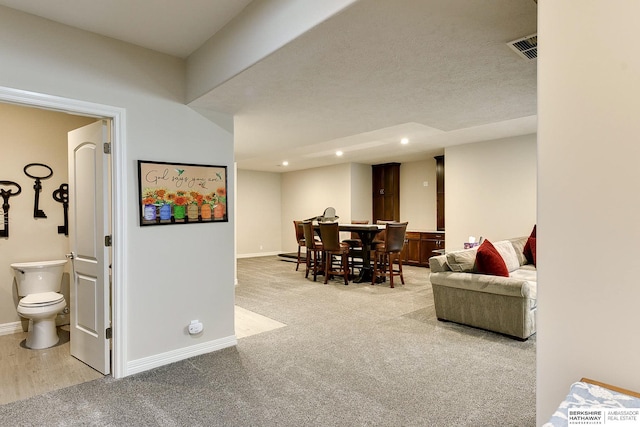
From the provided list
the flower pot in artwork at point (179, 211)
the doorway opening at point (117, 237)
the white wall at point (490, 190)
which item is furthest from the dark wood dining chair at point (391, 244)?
the doorway opening at point (117, 237)

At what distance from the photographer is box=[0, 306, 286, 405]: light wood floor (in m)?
2.49

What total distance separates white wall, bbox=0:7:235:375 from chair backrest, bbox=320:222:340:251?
2.73m

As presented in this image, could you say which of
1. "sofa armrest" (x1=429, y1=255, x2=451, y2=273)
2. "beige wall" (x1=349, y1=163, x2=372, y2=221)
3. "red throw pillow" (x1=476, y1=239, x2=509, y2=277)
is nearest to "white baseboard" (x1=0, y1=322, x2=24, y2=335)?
"sofa armrest" (x1=429, y1=255, x2=451, y2=273)

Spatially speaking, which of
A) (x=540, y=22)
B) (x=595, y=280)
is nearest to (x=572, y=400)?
(x=595, y=280)

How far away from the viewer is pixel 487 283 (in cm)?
351

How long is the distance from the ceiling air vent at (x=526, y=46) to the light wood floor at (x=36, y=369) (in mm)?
3218

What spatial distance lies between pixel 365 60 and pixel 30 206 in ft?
12.4

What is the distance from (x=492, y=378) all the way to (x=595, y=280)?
183 cm

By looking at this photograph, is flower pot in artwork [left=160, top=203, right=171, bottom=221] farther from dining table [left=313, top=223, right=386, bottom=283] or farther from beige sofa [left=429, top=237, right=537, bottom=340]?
dining table [left=313, top=223, right=386, bottom=283]

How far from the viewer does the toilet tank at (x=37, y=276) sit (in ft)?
11.3

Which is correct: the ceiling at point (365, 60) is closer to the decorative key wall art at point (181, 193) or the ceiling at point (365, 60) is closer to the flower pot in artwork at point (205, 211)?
the decorative key wall art at point (181, 193)

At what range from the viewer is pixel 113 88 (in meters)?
2.61

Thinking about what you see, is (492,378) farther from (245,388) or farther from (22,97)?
(22,97)

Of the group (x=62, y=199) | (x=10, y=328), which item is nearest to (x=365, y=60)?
(x=62, y=199)
